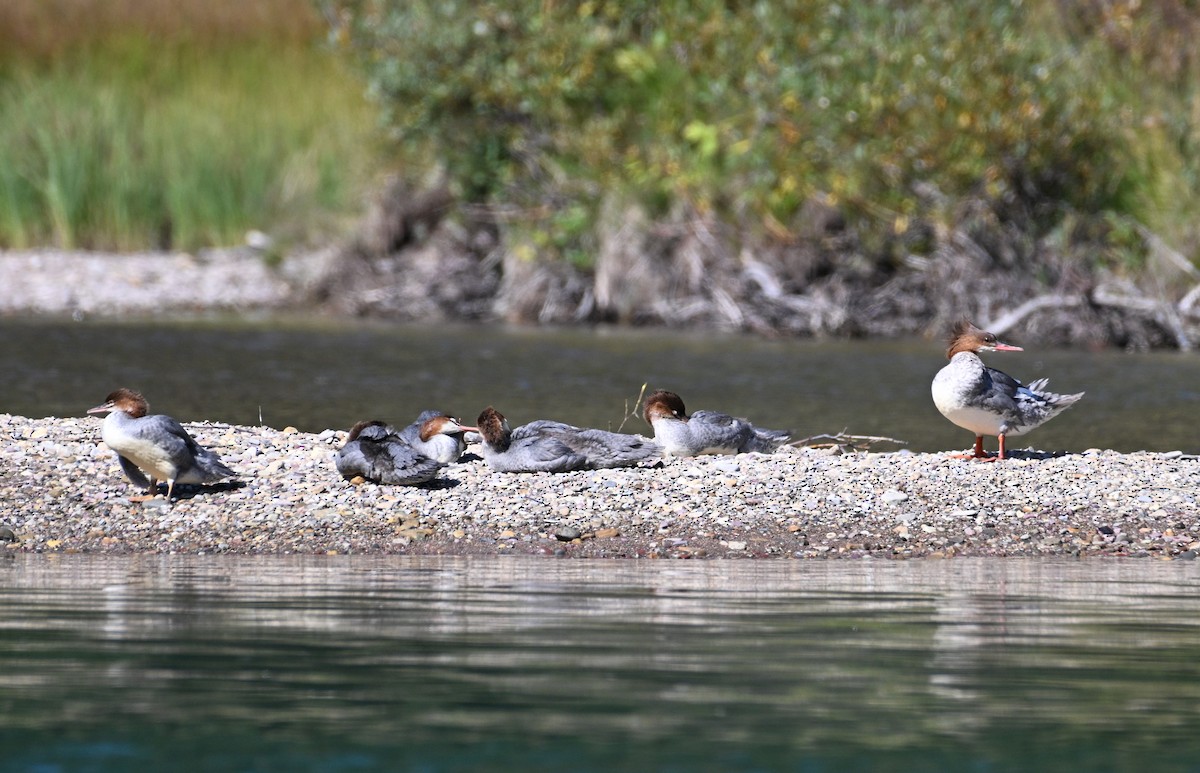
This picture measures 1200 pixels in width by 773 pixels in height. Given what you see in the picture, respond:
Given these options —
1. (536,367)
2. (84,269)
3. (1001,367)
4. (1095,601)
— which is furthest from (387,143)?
(1095,601)

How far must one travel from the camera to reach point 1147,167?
877 inches

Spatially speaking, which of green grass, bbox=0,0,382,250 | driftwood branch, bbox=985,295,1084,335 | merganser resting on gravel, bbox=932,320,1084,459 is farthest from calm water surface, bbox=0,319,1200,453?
green grass, bbox=0,0,382,250

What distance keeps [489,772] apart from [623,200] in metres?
19.2

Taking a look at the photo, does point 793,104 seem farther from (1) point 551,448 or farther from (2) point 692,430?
(1) point 551,448

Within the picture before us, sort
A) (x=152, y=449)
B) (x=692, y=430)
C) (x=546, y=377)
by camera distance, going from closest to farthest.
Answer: (x=152, y=449)
(x=692, y=430)
(x=546, y=377)

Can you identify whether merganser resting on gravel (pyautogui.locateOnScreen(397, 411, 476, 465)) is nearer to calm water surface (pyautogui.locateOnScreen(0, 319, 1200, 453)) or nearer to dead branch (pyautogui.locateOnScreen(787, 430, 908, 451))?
dead branch (pyautogui.locateOnScreen(787, 430, 908, 451))

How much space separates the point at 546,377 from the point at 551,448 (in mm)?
6839

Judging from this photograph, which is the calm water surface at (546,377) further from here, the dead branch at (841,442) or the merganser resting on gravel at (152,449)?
the merganser resting on gravel at (152,449)

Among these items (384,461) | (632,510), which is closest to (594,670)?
(632,510)

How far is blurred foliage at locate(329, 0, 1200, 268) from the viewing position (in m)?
21.9

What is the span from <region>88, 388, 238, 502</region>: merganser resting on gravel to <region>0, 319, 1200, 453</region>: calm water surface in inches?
151

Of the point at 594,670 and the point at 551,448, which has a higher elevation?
the point at 551,448

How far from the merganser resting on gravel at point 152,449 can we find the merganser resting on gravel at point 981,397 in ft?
14.2

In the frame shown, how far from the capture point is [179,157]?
28766 mm
